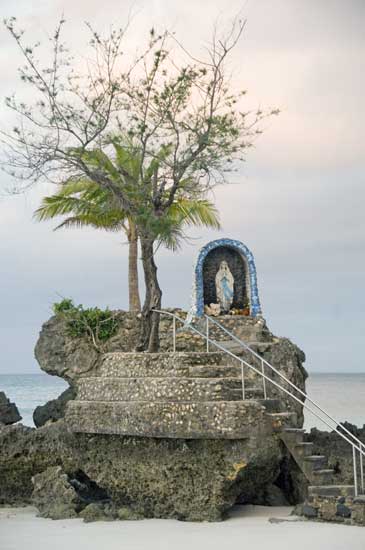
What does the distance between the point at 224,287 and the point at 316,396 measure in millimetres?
58071

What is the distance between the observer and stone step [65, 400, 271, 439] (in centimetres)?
1711

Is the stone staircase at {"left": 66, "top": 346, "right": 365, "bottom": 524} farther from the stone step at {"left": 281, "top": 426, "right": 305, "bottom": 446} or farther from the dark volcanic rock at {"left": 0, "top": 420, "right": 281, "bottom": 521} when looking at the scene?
the dark volcanic rock at {"left": 0, "top": 420, "right": 281, "bottom": 521}

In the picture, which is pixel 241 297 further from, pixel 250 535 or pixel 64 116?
pixel 250 535

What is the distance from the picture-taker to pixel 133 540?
1639 cm

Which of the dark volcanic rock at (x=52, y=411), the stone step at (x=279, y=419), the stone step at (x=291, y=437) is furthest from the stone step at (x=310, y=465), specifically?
the dark volcanic rock at (x=52, y=411)

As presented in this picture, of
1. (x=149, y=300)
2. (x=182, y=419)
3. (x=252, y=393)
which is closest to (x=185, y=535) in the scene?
(x=182, y=419)

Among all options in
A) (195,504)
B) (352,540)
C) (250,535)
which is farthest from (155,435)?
(352,540)

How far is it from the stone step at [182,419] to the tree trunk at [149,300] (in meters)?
Result: 2.26

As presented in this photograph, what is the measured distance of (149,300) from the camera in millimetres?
21078

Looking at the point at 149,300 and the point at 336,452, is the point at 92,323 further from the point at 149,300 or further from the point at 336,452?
the point at 336,452

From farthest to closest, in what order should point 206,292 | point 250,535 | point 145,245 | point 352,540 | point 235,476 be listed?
point 206,292 < point 145,245 < point 235,476 < point 250,535 < point 352,540

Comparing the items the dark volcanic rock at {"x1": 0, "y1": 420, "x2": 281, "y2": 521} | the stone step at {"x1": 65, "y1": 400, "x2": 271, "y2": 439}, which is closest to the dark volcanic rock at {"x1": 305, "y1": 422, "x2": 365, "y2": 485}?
the dark volcanic rock at {"x1": 0, "y1": 420, "x2": 281, "y2": 521}

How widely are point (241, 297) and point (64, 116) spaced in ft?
23.3

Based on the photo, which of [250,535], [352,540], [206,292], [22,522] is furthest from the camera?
[206,292]
